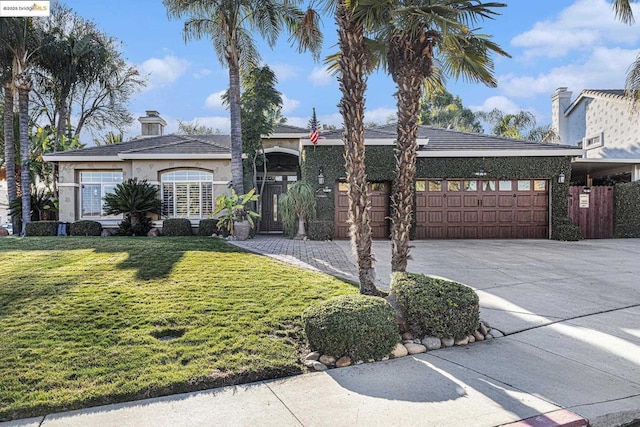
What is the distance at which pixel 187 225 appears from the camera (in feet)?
53.9

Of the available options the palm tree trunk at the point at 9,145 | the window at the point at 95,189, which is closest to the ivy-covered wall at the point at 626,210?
the window at the point at 95,189

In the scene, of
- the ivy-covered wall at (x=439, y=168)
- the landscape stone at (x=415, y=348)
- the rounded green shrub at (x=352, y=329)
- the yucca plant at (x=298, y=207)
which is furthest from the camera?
the ivy-covered wall at (x=439, y=168)

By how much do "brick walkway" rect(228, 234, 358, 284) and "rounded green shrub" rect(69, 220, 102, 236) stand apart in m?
6.78

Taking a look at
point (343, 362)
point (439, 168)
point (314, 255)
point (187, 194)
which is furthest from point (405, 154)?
point (187, 194)

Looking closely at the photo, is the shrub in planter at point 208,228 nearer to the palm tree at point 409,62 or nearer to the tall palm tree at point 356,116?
the tall palm tree at point 356,116

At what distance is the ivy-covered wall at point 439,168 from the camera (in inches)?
604

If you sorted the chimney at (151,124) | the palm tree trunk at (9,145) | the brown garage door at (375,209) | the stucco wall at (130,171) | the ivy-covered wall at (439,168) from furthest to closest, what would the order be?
the chimney at (151,124)
the palm tree trunk at (9,145)
the stucco wall at (130,171)
the brown garage door at (375,209)
the ivy-covered wall at (439,168)

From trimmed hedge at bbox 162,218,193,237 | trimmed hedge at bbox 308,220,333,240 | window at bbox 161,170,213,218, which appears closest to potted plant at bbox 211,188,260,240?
trimmed hedge at bbox 308,220,333,240

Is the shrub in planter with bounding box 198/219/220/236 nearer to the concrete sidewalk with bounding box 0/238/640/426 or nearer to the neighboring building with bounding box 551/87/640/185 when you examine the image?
the concrete sidewalk with bounding box 0/238/640/426

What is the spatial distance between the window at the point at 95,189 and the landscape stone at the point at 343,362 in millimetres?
16190

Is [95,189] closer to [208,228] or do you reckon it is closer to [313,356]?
[208,228]

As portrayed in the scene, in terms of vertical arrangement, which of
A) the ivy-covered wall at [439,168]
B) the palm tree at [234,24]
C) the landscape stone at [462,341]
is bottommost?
the landscape stone at [462,341]

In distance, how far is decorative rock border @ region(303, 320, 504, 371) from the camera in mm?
4492

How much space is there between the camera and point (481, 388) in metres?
3.86
